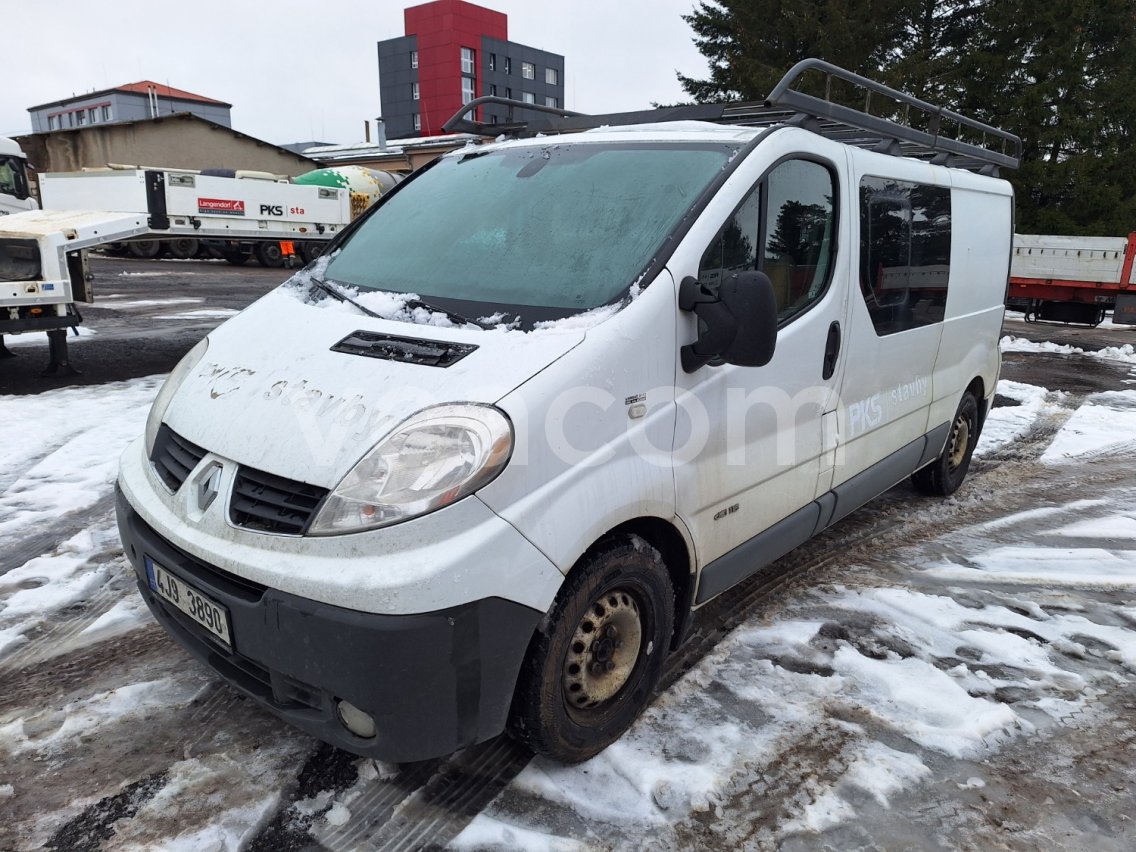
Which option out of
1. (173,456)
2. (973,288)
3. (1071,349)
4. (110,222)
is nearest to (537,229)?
(173,456)

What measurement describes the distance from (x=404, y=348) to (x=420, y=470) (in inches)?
19.1

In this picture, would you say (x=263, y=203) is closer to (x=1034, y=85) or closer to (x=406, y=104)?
(x=1034, y=85)

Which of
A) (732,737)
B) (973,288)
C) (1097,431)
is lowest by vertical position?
(732,737)

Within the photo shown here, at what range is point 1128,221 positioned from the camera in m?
21.1

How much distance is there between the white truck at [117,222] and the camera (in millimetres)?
7348

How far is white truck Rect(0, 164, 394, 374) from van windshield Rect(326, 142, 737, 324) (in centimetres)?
569

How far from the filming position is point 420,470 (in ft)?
6.66

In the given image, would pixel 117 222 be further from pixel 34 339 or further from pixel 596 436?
pixel 596 436

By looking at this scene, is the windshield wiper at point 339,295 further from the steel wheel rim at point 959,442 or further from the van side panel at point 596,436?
the steel wheel rim at point 959,442

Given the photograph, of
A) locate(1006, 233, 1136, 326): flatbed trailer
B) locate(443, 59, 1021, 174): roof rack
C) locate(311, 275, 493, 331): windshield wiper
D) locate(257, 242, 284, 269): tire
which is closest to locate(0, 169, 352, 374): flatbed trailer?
locate(257, 242, 284, 269): tire

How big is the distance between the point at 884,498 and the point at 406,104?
71458 millimetres

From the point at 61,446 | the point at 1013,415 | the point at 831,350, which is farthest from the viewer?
the point at 1013,415

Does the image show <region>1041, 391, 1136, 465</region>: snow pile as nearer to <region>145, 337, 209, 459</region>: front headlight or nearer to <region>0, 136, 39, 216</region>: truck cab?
<region>145, 337, 209, 459</region>: front headlight

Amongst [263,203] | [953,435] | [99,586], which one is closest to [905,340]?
[953,435]
